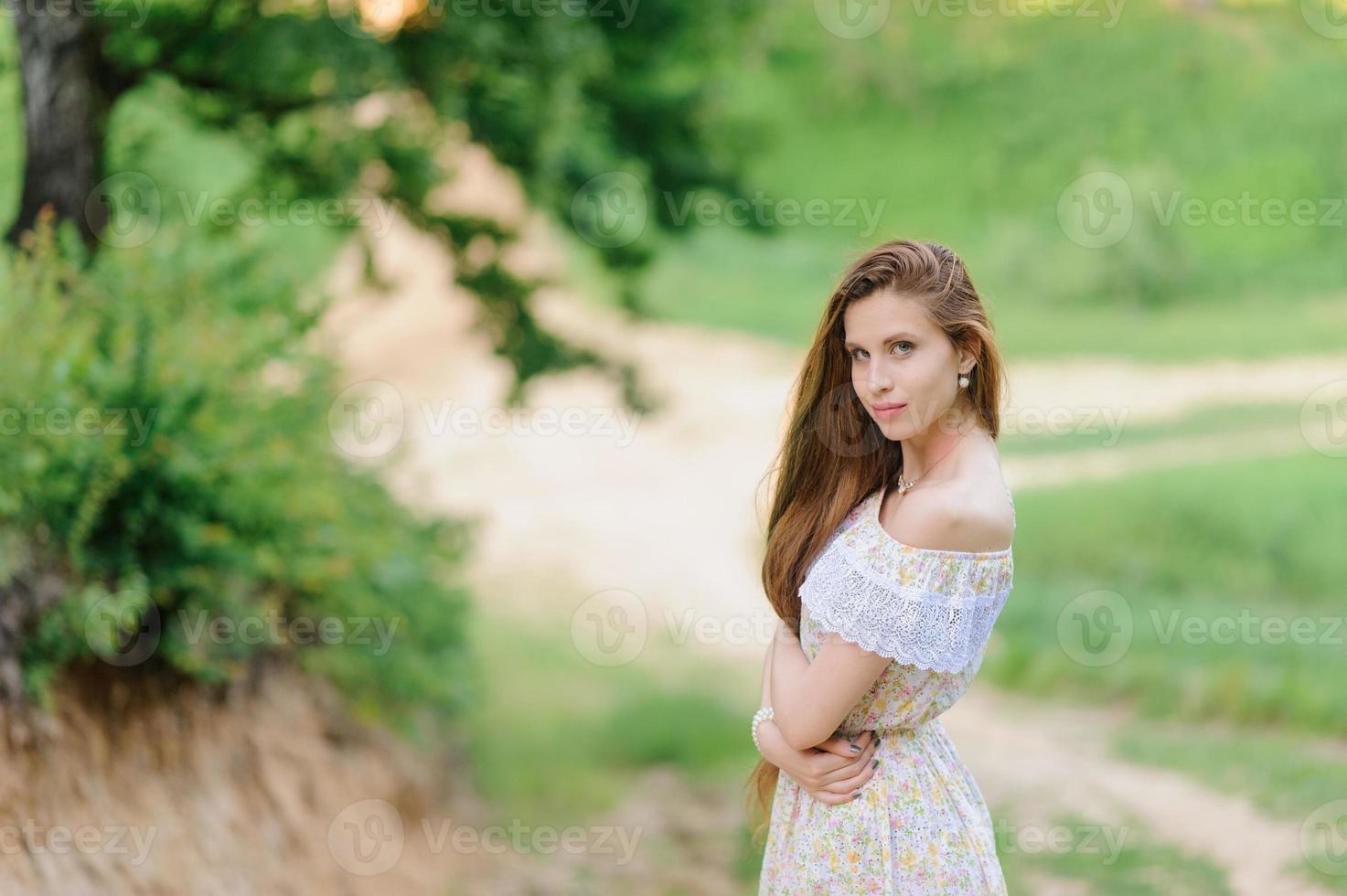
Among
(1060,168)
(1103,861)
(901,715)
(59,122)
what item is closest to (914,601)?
(901,715)

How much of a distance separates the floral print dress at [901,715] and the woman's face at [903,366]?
202 millimetres

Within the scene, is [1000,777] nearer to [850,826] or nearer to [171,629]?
[171,629]

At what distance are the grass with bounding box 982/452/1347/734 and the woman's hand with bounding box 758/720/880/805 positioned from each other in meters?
5.99

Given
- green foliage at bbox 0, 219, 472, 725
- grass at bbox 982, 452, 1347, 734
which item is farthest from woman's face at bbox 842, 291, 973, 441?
grass at bbox 982, 452, 1347, 734

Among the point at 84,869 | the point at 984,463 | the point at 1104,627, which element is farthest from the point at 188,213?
the point at 1104,627

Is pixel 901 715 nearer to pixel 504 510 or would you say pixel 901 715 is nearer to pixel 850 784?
pixel 850 784

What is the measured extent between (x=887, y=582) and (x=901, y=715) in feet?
0.90

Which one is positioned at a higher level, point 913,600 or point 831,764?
point 913,600

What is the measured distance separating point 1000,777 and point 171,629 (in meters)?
4.46

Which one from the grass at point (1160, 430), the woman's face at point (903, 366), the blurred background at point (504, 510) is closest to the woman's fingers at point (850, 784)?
the woman's face at point (903, 366)

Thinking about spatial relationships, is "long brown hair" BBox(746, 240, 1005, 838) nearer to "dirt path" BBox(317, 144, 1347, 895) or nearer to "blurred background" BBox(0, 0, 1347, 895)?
"blurred background" BBox(0, 0, 1347, 895)

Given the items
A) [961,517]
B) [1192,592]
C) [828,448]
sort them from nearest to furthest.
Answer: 1. [961,517]
2. [828,448]
3. [1192,592]

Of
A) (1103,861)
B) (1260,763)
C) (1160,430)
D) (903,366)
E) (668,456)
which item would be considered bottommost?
(903,366)

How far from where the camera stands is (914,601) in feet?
6.55
